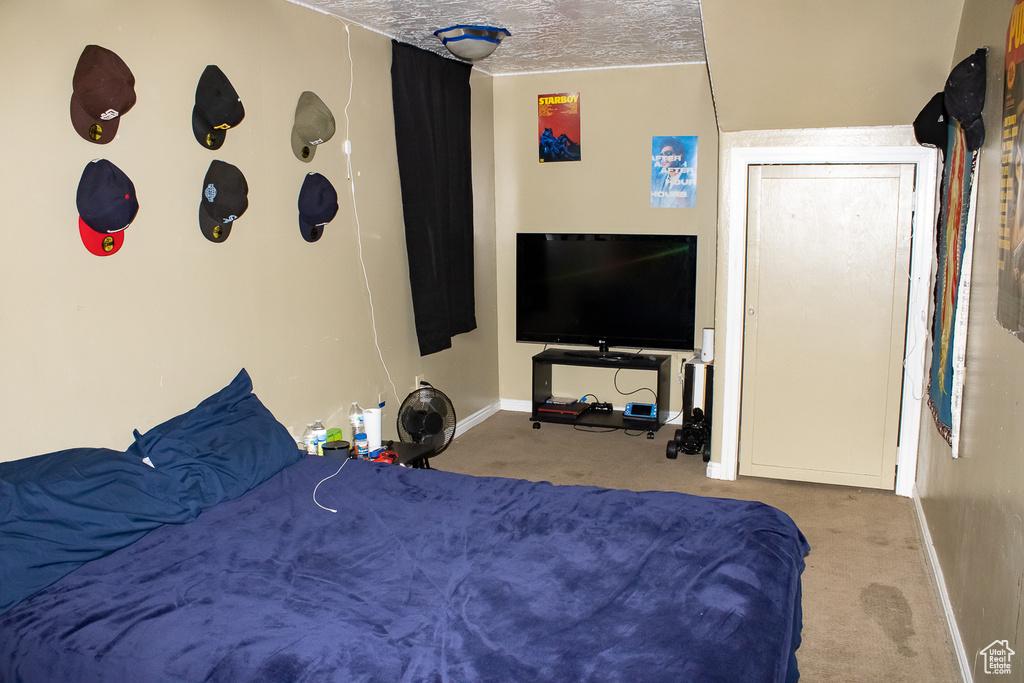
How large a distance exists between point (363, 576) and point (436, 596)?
0.84ft

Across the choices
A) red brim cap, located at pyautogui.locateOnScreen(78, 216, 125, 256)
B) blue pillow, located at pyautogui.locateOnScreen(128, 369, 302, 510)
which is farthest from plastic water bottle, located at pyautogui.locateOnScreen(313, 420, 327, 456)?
red brim cap, located at pyautogui.locateOnScreen(78, 216, 125, 256)

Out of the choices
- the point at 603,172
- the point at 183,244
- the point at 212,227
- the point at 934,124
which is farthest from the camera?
the point at 603,172

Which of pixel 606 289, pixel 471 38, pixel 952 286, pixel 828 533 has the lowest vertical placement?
pixel 828 533

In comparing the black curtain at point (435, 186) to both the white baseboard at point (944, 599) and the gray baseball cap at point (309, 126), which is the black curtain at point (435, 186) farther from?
the white baseboard at point (944, 599)

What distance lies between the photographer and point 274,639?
185 cm

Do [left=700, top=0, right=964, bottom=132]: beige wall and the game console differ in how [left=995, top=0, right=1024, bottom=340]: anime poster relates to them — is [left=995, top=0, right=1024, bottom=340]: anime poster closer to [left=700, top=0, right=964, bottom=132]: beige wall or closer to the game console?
[left=700, top=0, right=964, bottom=132]: beige wall

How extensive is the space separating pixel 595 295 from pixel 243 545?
3418 mm

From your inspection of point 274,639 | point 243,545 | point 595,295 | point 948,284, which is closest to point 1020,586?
point 948,284

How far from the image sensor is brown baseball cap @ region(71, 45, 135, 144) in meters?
2.51

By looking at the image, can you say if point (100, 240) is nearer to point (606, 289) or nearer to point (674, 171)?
point (606, 289)

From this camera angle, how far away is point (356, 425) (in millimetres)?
3898

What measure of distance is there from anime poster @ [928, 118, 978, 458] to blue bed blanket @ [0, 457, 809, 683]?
0.94 meters

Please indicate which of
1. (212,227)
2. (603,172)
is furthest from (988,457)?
(603,172)

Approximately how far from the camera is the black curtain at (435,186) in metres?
4.40
